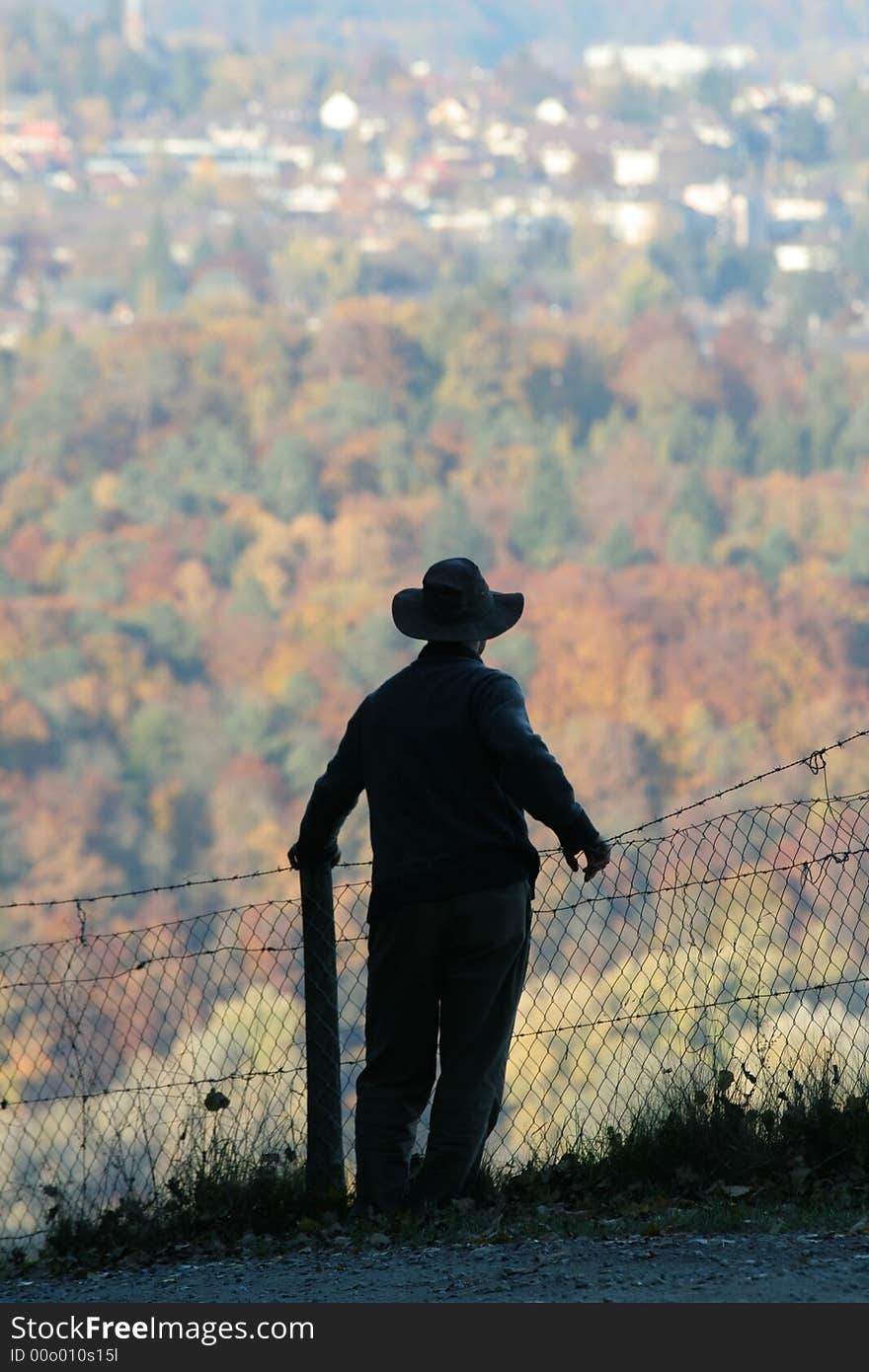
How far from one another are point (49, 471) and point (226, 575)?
10.9 m

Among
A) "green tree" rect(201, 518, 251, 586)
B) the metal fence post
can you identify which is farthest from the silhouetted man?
"green tree" rect(201, 518, 251, 586)

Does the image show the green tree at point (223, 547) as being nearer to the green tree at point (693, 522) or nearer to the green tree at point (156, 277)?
the green tree at point (693, 522)

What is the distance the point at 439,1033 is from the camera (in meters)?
4.64

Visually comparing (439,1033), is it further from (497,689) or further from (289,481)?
(289,481)

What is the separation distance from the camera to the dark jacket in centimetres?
443

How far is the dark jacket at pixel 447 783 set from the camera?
443 centimetres

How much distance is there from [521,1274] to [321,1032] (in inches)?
43.5

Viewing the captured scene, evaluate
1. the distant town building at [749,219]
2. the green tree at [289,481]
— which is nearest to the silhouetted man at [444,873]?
the green tree at [289,481]

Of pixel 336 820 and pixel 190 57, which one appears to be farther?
pixel 190 57

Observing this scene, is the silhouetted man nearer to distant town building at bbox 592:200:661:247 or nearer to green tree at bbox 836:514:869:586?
green tree at bbox 836:514:869:586

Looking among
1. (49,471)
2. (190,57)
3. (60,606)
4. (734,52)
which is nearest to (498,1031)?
(60,606)

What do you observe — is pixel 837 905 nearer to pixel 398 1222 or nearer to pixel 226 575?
pixel 398 1222

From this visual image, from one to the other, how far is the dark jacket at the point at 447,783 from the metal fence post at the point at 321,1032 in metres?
0.33

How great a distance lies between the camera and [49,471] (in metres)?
87.8
